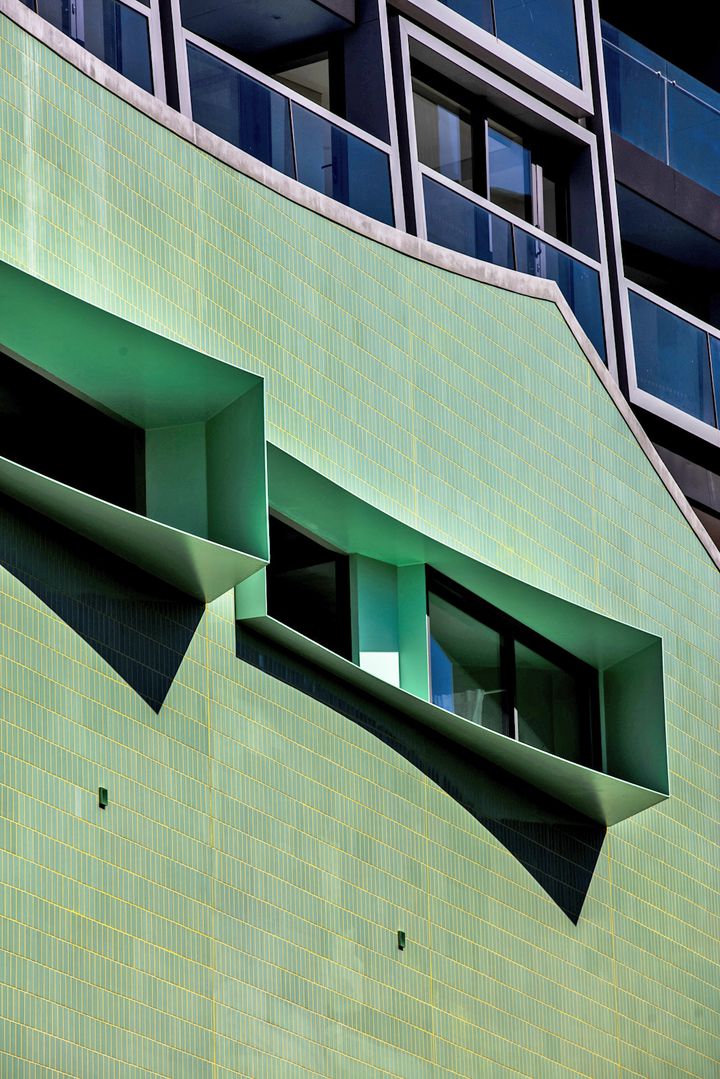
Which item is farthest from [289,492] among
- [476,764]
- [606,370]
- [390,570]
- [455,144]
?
[455,144]

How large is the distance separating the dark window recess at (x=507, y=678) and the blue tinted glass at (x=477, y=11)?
22.0ft

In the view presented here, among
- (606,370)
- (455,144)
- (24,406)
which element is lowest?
(24,406)

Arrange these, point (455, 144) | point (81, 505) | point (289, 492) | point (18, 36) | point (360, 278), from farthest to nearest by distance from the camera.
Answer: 1. point (455, 144)
2. point (360, 278)
3. point (289, 492)
4. point (18, 36)
5. point (81, 505)

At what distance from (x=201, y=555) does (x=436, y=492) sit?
4164mm

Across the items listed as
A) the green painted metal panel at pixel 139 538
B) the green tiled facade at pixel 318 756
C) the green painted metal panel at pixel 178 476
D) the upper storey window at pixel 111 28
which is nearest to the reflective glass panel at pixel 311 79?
the green tiled facade at pixel 318 756

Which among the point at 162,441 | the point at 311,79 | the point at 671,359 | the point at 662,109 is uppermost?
the point at 662,109

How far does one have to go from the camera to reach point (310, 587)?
1630 centimetres

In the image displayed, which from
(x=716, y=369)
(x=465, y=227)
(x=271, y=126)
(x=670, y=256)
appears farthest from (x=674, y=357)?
(x=271, y=126)

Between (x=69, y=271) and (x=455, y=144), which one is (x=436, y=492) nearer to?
(x=69, y=271)

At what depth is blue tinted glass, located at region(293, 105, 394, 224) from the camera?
683 inches

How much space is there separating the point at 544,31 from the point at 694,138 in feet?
12.4

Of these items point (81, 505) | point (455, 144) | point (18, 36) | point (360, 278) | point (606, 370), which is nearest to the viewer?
point (81, 505)

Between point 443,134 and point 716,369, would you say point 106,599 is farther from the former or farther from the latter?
point 716,369

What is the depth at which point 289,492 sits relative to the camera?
1531cm
